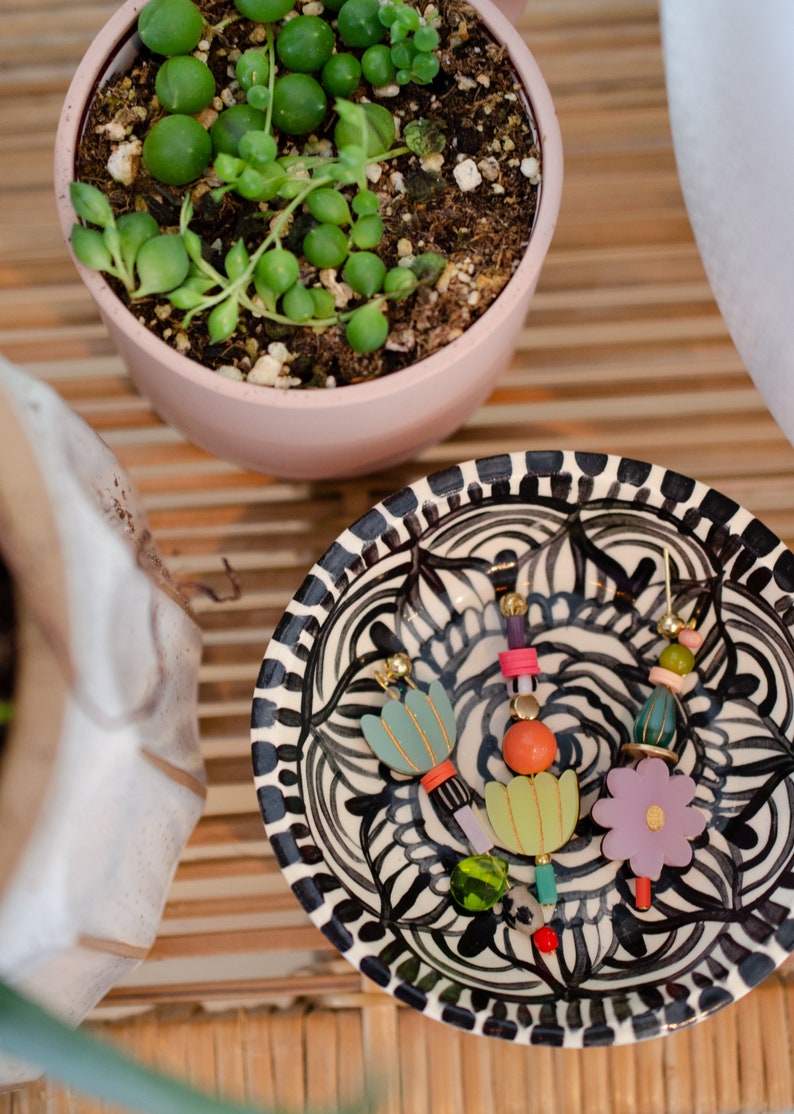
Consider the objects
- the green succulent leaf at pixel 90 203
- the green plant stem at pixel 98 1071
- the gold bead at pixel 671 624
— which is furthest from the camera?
the gold bead at pixel 671 624

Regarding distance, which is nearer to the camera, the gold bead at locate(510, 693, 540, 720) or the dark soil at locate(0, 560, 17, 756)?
the dark soil at locate(0, 560, 17, 756)

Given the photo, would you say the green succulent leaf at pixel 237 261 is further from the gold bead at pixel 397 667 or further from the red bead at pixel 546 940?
the red bead at pixel 546 940

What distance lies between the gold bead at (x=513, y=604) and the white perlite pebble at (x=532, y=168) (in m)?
0.19

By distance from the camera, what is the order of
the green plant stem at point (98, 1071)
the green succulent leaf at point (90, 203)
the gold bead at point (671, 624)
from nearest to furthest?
1. the green plant stem at point (98, 1071)
2. the green succulent leaf at point (90, 203)
3. the gold bead at point (671, 624)

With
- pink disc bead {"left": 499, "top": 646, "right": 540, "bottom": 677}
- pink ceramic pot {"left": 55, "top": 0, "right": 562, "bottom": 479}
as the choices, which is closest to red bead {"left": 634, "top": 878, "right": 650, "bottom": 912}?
pink disc bead {"left": 499, "top": 646, "right": 540, "bottom": 677}

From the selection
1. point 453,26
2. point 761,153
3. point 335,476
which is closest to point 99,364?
point 335,476

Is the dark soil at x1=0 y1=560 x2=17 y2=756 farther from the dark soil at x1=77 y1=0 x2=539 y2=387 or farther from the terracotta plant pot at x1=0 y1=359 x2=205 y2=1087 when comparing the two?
the dark soil at x1=77 y1=0 x2=539 y2=387

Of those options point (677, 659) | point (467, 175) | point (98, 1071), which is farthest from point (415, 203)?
point (98, 1071)

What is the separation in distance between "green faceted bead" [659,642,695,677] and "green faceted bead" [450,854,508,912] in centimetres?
12

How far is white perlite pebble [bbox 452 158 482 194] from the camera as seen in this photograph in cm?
43

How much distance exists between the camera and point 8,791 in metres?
0.24

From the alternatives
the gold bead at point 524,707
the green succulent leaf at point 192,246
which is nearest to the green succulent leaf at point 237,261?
the green succulent leaf at point 192,246

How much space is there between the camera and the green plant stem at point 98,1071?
0.19 m

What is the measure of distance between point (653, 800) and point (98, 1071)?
12.1 inches
